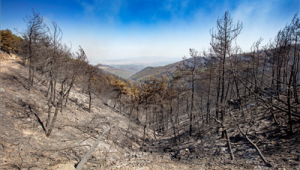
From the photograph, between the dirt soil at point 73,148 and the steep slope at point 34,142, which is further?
the dirt soil at point 73,148

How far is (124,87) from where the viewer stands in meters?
26.1

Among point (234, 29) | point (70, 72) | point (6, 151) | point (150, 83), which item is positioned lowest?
point (6, 151)

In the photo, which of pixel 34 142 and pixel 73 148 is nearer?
pixel 34 142

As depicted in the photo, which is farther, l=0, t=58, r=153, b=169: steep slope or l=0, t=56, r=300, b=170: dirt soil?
l=0, t=56, r=300, b=170: dirt soil

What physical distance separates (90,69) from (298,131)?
18.4m

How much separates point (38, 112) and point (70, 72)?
371cm

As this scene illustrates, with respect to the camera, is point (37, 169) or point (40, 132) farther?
point (40, 132)

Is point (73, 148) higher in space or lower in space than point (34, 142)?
lower

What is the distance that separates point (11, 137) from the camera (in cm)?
629

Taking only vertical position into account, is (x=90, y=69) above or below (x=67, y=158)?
above

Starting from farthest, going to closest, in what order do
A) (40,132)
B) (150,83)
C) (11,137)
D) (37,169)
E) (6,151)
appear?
(150,83) → (40,132) → (11,137) → (6,151) → (37,169)

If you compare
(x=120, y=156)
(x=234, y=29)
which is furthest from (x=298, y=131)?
(x=120, y=156)

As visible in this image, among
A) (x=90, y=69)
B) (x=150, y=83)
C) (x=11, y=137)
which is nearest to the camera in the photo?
(x=11, y=137)

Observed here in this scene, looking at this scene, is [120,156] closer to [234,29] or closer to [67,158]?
[67,158]
